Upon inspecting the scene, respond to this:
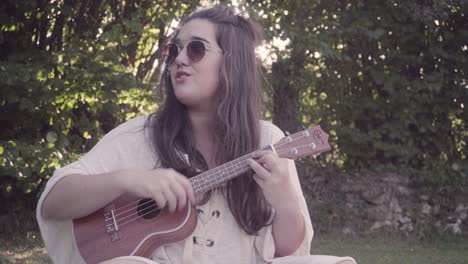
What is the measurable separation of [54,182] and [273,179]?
79cm

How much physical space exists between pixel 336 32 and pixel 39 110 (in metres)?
2.74

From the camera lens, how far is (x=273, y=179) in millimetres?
2238

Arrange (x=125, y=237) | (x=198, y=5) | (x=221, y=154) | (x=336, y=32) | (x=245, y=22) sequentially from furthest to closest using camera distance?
(x=336, y=32) → (x=198, y=5) → (x=245, y=22) → (x=221, y=154) → (x=125, y=237)

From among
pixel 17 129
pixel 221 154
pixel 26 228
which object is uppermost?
pixel 221 154

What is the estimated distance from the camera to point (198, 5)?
543 cm

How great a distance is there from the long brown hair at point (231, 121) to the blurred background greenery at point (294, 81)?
2157 millimetres

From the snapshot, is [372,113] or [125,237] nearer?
[125,237]

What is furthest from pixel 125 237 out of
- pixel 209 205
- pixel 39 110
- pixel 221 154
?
pixel 39 110

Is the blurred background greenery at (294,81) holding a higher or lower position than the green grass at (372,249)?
higher

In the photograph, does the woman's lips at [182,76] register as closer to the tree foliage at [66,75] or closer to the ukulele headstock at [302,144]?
the ukulele headstock at [302,144]

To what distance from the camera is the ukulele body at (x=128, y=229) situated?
226 centimetres

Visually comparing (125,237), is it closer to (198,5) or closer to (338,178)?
(198,5)

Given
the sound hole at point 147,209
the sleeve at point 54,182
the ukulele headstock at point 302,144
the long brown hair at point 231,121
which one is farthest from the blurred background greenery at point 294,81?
the sound hole at point 147,209

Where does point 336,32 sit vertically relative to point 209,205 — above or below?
above
